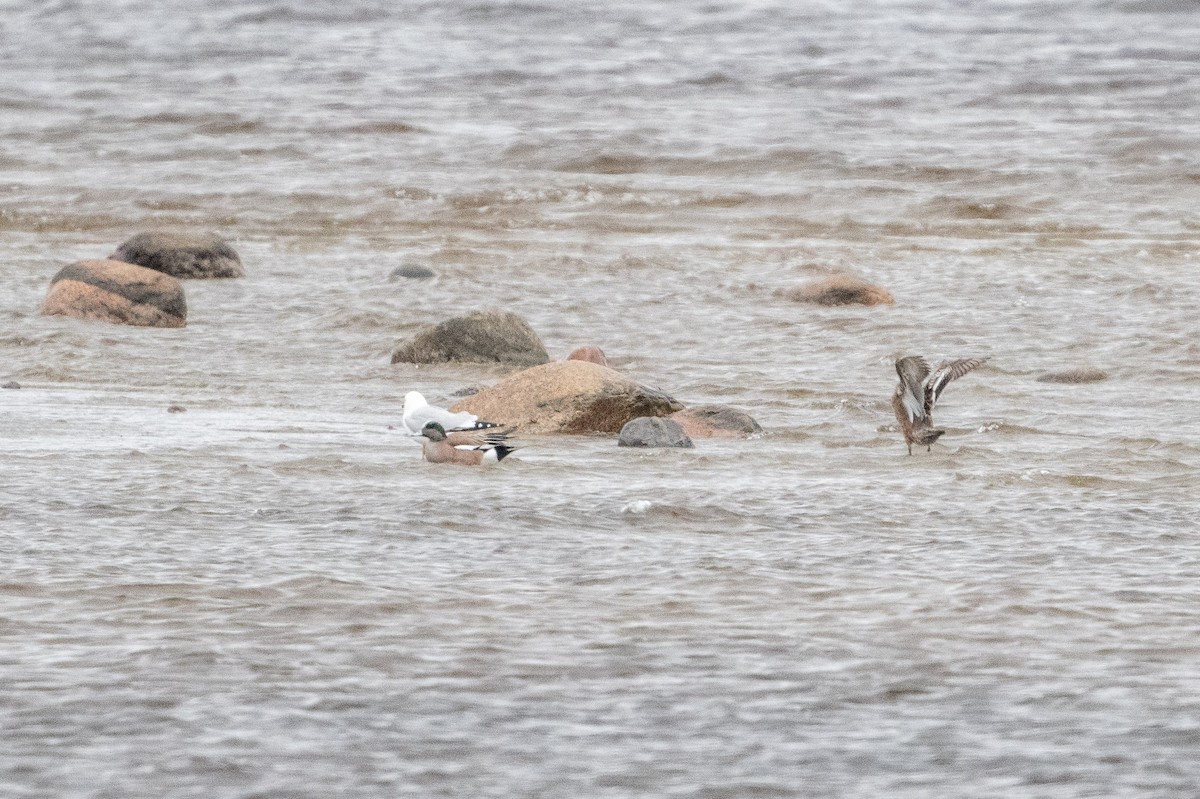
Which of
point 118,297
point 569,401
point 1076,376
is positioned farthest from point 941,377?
point 118,297

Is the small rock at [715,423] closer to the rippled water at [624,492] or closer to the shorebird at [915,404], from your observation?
the rippled water at [624,492]

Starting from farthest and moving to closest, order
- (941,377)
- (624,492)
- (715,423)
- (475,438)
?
(715,423) < (941,377) < (475,438) < (624,492)

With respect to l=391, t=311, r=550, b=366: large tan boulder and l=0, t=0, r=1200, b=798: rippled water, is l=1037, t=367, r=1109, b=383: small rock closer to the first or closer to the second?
l=0, t=0, r=1200, b=798: rippled water

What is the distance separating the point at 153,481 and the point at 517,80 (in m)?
26.0

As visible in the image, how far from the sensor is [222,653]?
3.38 m

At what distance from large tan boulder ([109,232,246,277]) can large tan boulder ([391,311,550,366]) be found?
446cm

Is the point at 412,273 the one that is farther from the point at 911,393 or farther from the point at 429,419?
the point at 911,393

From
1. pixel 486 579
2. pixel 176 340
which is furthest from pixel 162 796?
pixel 176 340

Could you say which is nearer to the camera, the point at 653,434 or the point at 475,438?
the point at 475,438

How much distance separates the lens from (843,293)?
13.2m

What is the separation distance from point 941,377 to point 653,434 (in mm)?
1132

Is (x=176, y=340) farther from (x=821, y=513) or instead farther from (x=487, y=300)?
(x=821, y=513)

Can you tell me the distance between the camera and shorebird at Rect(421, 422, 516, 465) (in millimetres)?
6461

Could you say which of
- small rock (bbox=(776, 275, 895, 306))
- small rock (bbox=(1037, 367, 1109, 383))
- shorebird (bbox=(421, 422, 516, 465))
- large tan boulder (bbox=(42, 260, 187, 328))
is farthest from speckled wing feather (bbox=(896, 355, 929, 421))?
large tan boulder (bbox=(42, 260, 187, 328))
